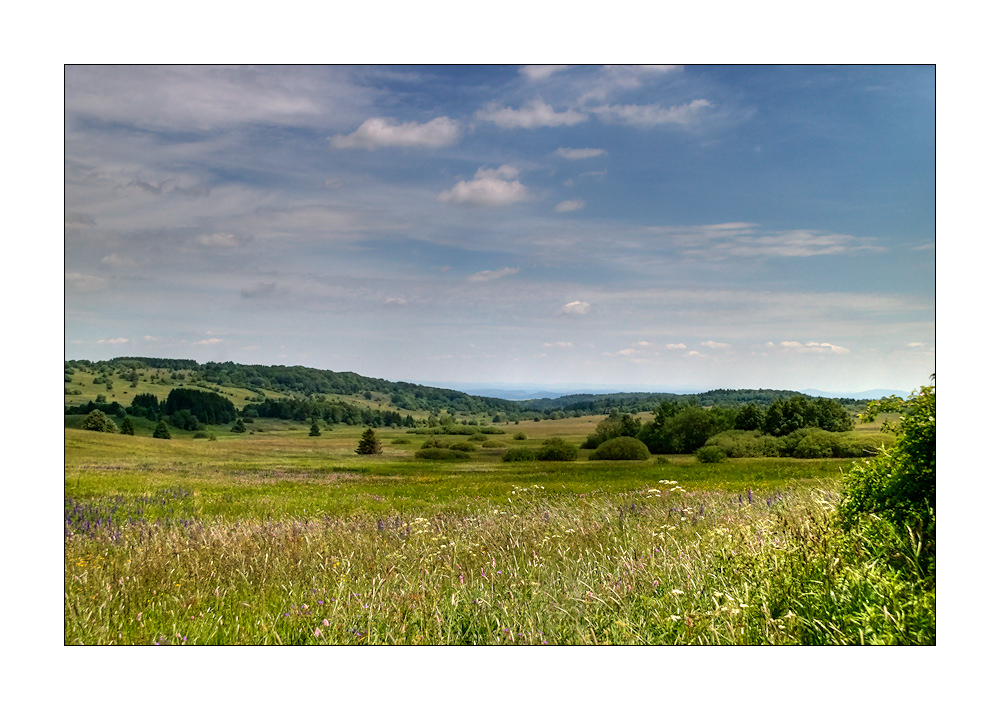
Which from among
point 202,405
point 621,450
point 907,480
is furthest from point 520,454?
point 907,480

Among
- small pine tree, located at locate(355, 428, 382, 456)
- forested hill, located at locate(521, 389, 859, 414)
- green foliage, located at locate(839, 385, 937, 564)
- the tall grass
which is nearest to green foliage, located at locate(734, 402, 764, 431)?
forested hill, located at locate(521, 389, 859, 414)

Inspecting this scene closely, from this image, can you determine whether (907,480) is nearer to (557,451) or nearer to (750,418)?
(750,418)

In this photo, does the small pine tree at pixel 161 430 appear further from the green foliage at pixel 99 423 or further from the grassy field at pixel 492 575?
the grassy field at pixel 492 575

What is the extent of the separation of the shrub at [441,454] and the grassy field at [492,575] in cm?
1563

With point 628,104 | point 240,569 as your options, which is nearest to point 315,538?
point 240,569

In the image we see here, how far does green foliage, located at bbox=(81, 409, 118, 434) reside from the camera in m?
16.5

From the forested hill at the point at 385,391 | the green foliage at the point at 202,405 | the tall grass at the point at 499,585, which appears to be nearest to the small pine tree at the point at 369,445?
the forested hill at the point at 385,391

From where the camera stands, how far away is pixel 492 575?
598 cm

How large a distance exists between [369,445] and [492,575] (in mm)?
22720

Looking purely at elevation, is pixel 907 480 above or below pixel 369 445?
above

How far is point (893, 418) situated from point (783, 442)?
10789 mm

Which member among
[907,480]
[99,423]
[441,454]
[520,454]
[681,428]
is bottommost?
[441,454]

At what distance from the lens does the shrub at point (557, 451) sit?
21.6 m

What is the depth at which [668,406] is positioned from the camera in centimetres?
1908
